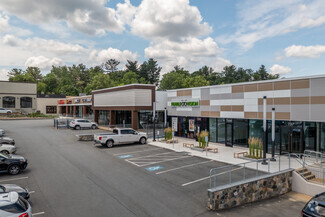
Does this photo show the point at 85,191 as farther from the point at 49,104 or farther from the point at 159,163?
the point at 49,104

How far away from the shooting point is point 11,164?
43.0 ft

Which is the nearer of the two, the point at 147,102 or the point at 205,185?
the point at 205,185

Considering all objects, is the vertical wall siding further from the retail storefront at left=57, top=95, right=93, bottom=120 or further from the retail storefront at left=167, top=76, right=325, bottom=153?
the retail storefront at left=57, top=95, right=93, bottom=120

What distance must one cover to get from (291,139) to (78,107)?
58.7m

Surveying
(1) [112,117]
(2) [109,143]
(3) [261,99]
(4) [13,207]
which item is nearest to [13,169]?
(4) [13,207]

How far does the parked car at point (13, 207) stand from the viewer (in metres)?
6.39

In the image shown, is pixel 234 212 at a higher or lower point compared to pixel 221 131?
lower

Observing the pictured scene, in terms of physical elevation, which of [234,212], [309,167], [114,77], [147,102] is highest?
[114,77]

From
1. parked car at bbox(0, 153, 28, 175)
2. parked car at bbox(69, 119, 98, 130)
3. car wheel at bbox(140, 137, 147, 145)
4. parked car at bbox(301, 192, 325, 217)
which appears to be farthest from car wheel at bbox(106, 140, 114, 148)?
parked car at bbox(301, 192, 325, 217)

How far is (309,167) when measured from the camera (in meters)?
13.5

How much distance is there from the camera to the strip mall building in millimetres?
16250

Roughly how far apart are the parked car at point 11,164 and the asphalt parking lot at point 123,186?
1.44 feet

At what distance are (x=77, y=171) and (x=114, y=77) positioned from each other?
82916mm

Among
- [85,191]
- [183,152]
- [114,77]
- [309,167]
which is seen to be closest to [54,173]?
[85,191]
